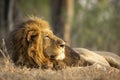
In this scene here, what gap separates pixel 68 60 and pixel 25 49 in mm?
713

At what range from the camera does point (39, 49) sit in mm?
9094

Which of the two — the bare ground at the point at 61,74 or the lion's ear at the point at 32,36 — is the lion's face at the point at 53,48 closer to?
the lion's ear at the point at 32,36

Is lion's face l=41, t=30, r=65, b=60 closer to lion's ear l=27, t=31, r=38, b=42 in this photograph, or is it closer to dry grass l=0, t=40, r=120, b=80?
lion's ear l=27, t=31, r=38, b=42

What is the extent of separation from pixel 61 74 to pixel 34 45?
1.35 m

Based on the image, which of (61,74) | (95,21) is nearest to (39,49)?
(61,74)

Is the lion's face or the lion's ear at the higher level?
the lion's ear

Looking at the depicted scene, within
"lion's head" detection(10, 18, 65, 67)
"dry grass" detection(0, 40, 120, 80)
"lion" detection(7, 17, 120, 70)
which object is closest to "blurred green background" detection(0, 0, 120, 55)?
"lion" detection(7, 17, 120, 70)

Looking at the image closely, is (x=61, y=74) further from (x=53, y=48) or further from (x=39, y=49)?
(x=39, y=49)

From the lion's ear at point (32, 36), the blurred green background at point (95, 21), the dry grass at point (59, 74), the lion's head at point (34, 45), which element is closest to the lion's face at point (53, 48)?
the lion's head at point (34, 45)

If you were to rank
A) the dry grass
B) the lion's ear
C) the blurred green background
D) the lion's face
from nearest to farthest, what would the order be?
the dry grass → the lion's face → the lion's ear → the blurred green background

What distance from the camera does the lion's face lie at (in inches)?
354

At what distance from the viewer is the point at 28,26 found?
9273 mm

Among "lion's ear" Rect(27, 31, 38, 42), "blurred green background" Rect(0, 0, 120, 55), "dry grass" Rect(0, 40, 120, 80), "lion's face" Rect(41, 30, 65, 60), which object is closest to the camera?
"dry grass" Rect(0, 40, 120, 80)

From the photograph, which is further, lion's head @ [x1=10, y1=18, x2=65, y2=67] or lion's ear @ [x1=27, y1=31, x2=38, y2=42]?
lion's ear @ [x1=27, y1=31, x2=38, y2=42]
